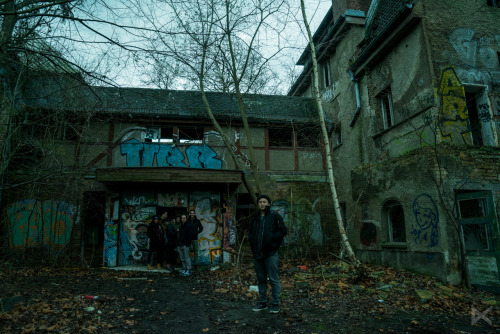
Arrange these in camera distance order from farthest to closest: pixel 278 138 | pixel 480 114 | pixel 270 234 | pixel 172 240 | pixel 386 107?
1. pixel 278 138
2. pixel 386 107
3. pixel 172 240
4. pixel 480 114
5. pixel 270 234

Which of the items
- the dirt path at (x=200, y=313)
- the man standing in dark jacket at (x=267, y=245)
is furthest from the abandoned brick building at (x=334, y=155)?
the man standing in dark jacket at (x=267, y=245)

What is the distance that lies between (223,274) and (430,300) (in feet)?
16.6

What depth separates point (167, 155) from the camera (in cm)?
1248

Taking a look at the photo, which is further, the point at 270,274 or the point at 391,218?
the point at 391,218

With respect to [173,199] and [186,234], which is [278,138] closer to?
[173,199]

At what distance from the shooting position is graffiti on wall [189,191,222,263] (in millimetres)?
11953

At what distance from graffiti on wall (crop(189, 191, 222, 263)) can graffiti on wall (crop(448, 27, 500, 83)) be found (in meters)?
8.84

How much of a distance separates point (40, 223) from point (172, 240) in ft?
16.6

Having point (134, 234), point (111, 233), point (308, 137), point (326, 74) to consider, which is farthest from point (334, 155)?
point (111, 233)

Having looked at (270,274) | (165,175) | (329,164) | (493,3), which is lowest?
(270,274)

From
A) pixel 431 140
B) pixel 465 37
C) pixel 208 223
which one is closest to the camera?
pixel 431 140

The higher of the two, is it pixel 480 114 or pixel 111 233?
pixel 480 114

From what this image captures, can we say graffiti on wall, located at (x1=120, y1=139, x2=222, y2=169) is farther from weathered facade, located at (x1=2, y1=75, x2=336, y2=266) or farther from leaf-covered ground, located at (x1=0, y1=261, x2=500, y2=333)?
leaf-covered ground, located at (x1=0, y1=261, x2=500, y2=333)

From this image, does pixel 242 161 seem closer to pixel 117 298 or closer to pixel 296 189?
pixel 296 189
